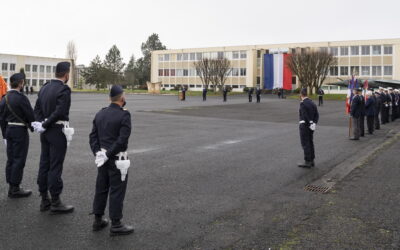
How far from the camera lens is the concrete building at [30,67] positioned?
99.0 m

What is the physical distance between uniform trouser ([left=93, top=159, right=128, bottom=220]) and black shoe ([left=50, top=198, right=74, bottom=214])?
2.74 feet

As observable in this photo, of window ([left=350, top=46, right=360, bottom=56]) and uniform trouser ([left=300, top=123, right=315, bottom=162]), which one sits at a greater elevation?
window ([left=350, top=46, right=360, bottom=56])

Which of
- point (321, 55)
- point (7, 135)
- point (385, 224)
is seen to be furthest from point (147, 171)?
point (321, 55)

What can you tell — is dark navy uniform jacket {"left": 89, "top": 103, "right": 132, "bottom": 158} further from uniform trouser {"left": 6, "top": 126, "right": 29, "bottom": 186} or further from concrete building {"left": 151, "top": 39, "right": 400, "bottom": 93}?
concrete building {"left": 151, "top": 39, "right": 400, "bottom": 93}

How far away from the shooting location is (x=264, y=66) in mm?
88938

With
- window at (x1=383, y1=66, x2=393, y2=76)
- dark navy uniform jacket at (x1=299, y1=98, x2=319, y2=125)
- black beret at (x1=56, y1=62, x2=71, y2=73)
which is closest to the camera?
black beret at (x1=56, y1=62, x2=71, y2=73)

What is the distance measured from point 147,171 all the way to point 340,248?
188 inches

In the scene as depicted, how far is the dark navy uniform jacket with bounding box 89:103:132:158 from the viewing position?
4.68 metres

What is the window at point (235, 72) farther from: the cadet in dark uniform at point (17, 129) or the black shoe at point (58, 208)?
the black shoe at point (58, 208)

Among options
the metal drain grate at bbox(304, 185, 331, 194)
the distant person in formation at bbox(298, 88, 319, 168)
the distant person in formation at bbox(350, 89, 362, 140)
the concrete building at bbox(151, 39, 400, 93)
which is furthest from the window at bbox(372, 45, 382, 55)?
the metal drain grate at bbox(304, 185, 331, 194)

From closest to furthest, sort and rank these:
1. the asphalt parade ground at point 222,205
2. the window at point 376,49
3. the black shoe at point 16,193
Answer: the asphalt parade ground at point 222,205 < the black shoe at point 16,193 < the window at point 376,49

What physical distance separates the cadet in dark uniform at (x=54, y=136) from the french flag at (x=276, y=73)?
266 ft

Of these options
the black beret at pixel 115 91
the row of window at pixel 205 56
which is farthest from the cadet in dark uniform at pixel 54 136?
the row of window at pixel 205 56

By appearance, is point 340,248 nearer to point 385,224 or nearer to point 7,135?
point 385,224
